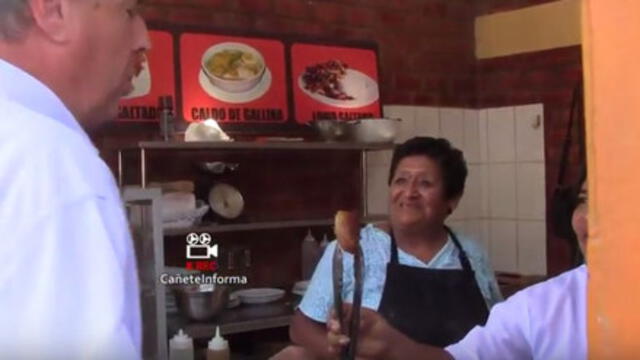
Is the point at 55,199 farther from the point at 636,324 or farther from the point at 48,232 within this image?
the point at 636,324

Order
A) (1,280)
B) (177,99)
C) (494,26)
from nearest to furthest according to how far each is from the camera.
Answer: (1,280)
(177,99)
(494,26)

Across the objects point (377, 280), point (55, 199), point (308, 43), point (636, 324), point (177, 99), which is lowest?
point (377, 280)

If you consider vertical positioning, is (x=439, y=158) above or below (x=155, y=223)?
above

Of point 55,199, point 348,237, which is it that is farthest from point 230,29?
point 55,199

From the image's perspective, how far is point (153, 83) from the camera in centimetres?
347

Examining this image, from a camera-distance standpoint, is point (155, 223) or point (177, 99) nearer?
point (155, 223)

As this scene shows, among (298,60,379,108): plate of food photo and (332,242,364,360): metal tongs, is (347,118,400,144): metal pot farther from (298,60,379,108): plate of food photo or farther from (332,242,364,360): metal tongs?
(332,242,364,360): metal tongs

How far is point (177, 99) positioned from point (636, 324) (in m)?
3.01

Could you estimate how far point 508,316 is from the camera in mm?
1478

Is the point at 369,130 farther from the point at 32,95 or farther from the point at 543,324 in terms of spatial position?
the point at 32,95

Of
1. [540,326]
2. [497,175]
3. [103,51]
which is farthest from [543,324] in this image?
[497,175]

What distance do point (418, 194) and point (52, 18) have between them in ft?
6.21

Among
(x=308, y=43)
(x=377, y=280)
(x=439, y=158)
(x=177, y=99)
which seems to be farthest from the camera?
(x=308, y=43)

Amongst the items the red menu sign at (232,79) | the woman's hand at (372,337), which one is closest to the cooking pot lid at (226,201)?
the red menu sign at (232,79)
